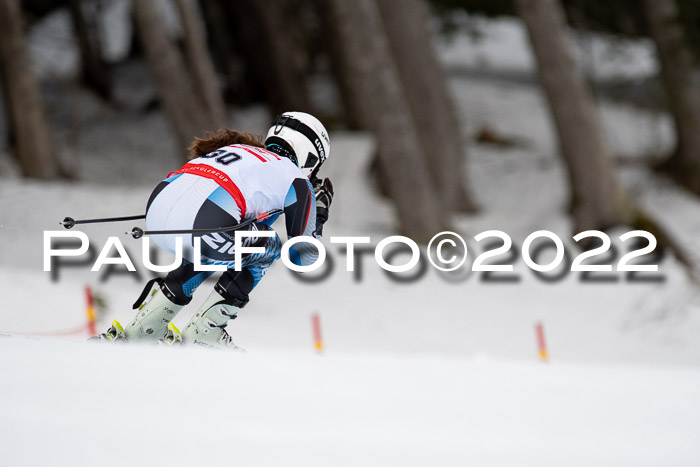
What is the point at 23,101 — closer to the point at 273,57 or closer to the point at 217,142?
the point at 273,57

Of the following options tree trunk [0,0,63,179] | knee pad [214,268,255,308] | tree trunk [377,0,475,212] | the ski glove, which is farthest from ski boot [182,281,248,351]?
tree trunk [0,0,63,179]

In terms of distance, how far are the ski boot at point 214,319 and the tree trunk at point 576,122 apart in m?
9.08

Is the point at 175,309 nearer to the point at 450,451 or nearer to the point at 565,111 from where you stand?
the point at 450,451

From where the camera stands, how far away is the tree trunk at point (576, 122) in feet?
37.3

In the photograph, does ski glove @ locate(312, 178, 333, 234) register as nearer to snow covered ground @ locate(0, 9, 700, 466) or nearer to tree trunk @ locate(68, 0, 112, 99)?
snow covered ground @ locate(0, 9, 700, 466)

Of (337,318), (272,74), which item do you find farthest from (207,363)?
(272,74)

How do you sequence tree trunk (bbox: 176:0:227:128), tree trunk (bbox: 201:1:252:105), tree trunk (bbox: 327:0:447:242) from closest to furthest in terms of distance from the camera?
tree trunk (bbox: 327:0:447:242) < tree trunk (bbox: 176:0:227:128) < tree trunk (bbox: 201:1:252:105)

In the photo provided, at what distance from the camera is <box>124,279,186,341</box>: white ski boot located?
303 centimetres

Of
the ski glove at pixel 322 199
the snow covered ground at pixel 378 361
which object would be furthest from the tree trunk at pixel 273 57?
the ski glove at pixel 322 199

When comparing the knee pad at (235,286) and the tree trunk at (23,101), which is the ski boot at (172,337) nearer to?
the knee pad at (235,286)

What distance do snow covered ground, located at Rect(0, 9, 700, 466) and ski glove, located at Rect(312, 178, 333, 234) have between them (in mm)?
556

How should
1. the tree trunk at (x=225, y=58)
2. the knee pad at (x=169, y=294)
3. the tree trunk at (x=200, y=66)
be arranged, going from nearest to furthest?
the knee pad at (x=169, y=294) → the tree trunk at (x=200, y=66) → the tree trunk at (x=225, y=58)

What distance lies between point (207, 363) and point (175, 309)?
0.33 m

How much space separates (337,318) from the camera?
9.18 metres
